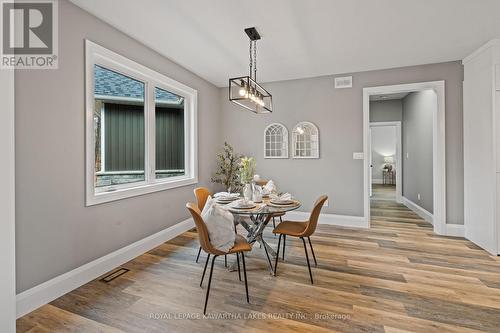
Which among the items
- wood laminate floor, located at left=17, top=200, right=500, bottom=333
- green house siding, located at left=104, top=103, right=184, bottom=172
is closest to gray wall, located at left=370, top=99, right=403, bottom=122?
wood laminate floor, located at left=17, top=200, right=500, bottom=333

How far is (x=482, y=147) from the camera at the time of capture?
340cm

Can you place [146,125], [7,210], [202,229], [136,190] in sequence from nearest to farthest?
[7,210], [202,229], [136,190], [146,125]

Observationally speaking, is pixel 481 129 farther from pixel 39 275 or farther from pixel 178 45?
pixel 39 275

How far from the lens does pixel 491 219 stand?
321cm

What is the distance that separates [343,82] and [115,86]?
376cm

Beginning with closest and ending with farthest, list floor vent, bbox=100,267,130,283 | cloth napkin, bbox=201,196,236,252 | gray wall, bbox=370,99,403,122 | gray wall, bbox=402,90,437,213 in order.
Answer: cloth napkin, bbox=201,196,236,252 → floor vent, bbox=100,267,130,283 → gray wall, bbox=402,90,437,213 → gray wall, bbox=370,99,403,122

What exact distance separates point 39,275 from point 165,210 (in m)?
1.75

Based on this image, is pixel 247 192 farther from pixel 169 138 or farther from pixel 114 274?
pixel 169 138

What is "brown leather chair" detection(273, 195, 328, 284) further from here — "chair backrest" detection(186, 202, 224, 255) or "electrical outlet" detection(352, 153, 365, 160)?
"electrical outlet" detection(352, 153, 365, 160)

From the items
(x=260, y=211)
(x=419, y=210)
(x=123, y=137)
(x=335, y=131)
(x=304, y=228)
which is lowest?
(x=419, y=210)

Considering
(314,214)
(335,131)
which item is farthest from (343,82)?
(314,214)

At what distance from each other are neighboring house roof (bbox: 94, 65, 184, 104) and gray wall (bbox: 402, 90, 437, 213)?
15.6ft

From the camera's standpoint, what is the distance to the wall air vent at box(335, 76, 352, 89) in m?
4.46

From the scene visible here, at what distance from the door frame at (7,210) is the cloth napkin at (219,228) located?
1307 mm
